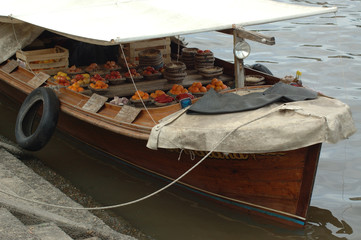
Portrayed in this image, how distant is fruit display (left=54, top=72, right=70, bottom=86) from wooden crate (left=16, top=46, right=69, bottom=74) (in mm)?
367

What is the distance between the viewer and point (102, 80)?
7.93 m

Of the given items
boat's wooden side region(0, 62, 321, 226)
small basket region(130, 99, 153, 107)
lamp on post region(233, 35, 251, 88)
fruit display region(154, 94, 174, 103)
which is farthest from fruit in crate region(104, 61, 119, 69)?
lamp on post region(233, 35, 251, 88)

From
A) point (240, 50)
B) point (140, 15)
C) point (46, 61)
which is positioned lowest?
point (46, 61)

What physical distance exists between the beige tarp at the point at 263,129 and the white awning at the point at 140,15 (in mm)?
1107

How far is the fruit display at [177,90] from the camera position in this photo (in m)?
7.30

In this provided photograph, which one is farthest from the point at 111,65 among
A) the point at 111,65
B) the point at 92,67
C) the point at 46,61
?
the point at 46,61

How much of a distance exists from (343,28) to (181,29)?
1057 centimetres

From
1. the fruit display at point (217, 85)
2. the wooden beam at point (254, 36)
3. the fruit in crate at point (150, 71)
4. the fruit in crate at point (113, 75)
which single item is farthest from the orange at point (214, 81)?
the fruit in crate at point (113, 75)

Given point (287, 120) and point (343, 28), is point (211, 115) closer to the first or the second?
point (287, 120)

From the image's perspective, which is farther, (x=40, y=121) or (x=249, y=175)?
(x=40, y=121)

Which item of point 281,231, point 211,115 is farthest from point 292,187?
point 211,115

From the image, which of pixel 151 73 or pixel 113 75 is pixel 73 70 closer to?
pixel 113 75

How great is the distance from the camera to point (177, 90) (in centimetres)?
733

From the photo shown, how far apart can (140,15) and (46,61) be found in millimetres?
2512
